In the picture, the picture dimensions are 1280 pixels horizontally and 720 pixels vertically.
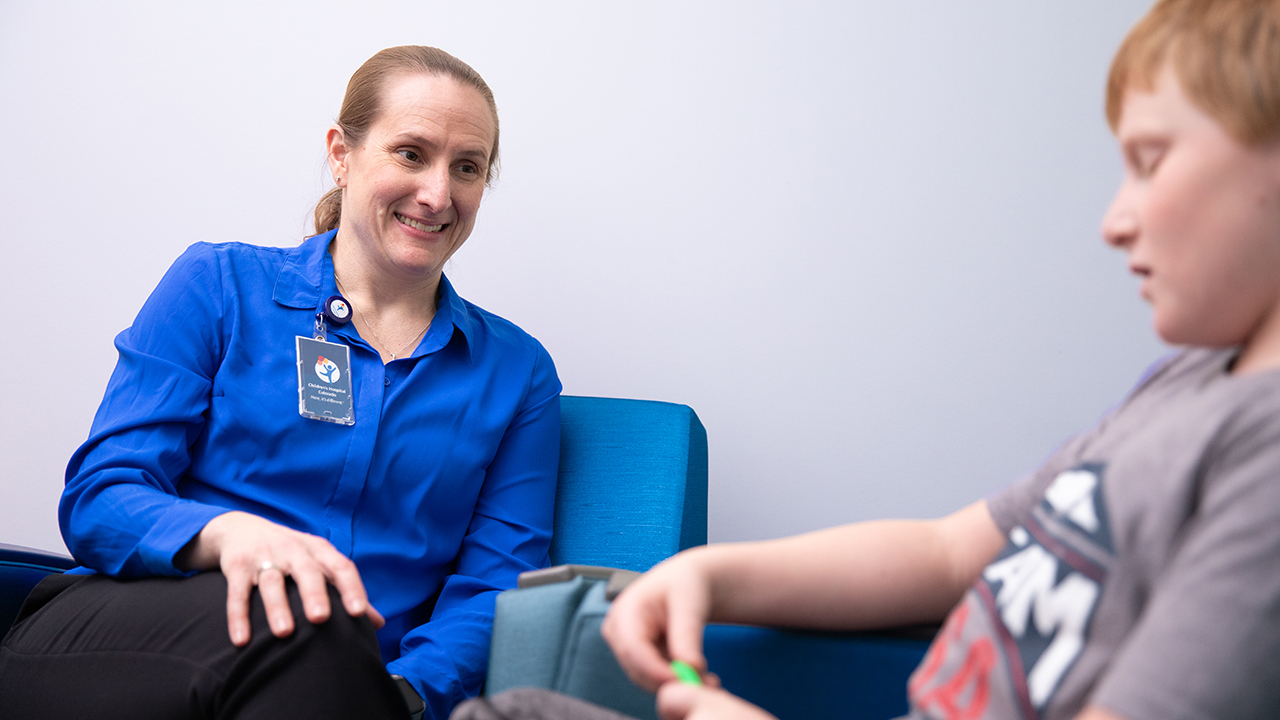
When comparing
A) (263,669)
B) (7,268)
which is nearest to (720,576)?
(263,669)

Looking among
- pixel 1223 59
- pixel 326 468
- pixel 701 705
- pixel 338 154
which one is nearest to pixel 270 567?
pixel 326 468

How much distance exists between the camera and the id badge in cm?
121

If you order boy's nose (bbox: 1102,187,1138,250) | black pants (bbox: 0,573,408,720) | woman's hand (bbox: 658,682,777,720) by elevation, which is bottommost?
black pants (bbox: 0,573,408,720)

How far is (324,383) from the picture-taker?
1229 mm

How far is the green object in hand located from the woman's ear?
1064 millimetres

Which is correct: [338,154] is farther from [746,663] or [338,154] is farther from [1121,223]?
[1121,223]

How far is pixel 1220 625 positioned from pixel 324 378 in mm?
1094

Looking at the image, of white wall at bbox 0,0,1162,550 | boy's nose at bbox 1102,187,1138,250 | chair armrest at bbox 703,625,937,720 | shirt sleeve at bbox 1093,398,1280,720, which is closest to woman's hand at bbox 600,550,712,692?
chair armrest at bbox 703,625,937,720

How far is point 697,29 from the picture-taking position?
5.20ft

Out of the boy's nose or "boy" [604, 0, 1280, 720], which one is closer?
"boy" [604, 0, 1280, 720]

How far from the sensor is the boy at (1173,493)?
1.46ft

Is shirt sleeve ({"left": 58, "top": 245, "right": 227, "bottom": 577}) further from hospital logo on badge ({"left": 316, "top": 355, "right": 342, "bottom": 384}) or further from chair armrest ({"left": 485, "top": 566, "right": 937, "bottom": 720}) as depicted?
chair armrest ({"left": 485, "top": 566, "right": 937, "bottom": 720})

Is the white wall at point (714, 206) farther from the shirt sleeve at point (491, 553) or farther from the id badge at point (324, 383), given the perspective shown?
the id badge at point (324, 383)

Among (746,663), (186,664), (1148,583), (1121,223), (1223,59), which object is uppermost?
(1223,59)
